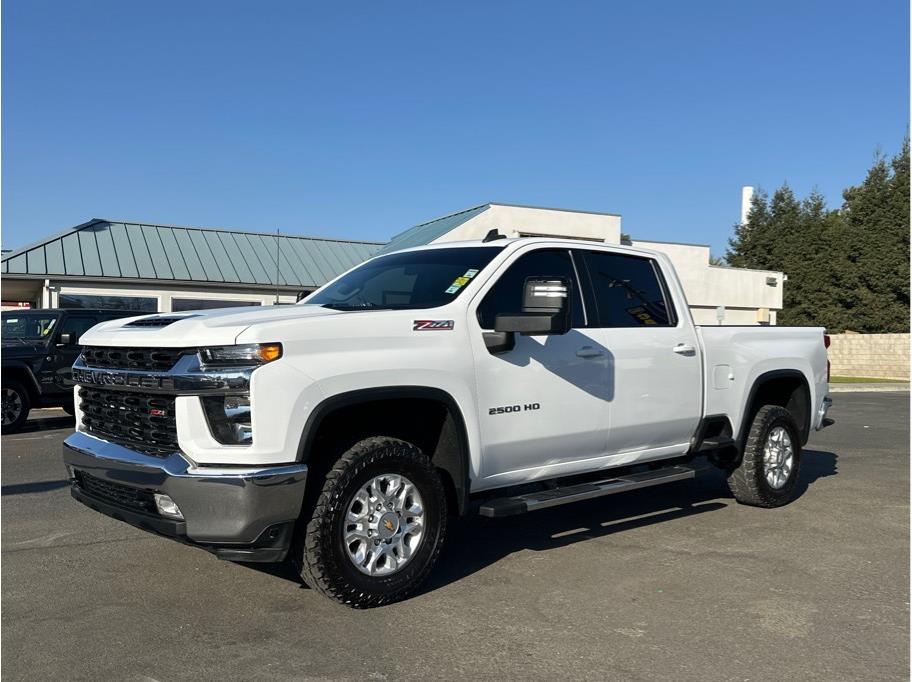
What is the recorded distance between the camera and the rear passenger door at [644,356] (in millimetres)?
5625

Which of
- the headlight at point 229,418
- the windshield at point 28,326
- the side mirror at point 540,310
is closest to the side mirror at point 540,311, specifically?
the side mirror at point 540,310

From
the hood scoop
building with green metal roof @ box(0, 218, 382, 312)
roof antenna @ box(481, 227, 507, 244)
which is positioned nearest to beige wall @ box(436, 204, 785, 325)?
building with green metal roof @ box(0, 218, 382, 312)

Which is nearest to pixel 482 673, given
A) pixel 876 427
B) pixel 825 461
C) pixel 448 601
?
pixel 448 601

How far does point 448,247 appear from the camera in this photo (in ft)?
18.8

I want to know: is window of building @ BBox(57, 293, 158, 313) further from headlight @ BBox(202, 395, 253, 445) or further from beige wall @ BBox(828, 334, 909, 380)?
beige wall @ BBox(828, 334, 909, 380)

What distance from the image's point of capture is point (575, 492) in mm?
5188

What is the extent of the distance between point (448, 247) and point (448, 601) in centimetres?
239

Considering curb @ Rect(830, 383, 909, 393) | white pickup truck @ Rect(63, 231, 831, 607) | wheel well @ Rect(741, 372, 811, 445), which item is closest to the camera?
white pickup truck @ Rect(63, 231, 831, 607)

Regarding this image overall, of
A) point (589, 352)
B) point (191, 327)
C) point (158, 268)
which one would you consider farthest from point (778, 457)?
point (158, 268)

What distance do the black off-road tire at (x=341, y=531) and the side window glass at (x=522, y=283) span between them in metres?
0.97

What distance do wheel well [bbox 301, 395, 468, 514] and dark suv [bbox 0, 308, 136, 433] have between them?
7.91 m

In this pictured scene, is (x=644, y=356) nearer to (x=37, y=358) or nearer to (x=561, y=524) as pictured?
(x=561, y=524)

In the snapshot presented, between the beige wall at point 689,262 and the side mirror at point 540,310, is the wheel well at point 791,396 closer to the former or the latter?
the side mirror at point 540,310

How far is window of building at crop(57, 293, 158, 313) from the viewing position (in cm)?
2447
